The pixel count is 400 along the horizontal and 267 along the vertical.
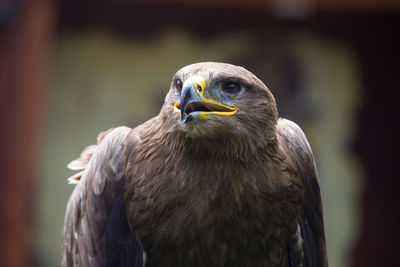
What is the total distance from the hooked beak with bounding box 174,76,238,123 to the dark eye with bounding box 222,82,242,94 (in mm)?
88

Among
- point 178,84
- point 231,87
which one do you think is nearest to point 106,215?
point 178,84

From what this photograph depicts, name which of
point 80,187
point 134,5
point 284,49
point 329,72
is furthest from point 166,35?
point 80,187

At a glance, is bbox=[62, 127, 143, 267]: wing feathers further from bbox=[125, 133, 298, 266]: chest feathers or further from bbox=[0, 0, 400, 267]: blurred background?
bbox=[0, 0, 400, 267]: blurred background

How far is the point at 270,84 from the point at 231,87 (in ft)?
12.8

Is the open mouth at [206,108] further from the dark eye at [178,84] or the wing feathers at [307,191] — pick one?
the wing feathers at [307,191]

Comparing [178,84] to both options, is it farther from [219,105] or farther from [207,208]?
[207,208]

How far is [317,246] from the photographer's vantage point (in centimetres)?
381

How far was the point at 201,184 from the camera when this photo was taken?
3.20m

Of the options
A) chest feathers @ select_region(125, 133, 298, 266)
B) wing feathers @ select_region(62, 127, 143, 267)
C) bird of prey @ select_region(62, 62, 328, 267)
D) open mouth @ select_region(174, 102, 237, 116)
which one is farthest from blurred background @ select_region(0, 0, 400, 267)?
open mouth @ select_region(174, 102, 237, 116)

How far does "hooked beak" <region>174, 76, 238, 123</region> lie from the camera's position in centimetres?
289

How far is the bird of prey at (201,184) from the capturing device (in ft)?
10.2

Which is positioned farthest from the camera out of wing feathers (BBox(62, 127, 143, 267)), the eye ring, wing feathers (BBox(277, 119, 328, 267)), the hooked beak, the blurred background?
the blurred background

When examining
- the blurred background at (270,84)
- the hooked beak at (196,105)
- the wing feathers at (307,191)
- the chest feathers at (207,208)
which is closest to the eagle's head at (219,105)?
the hooked beak at (196,105)

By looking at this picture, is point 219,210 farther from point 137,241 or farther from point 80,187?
point 80,187
